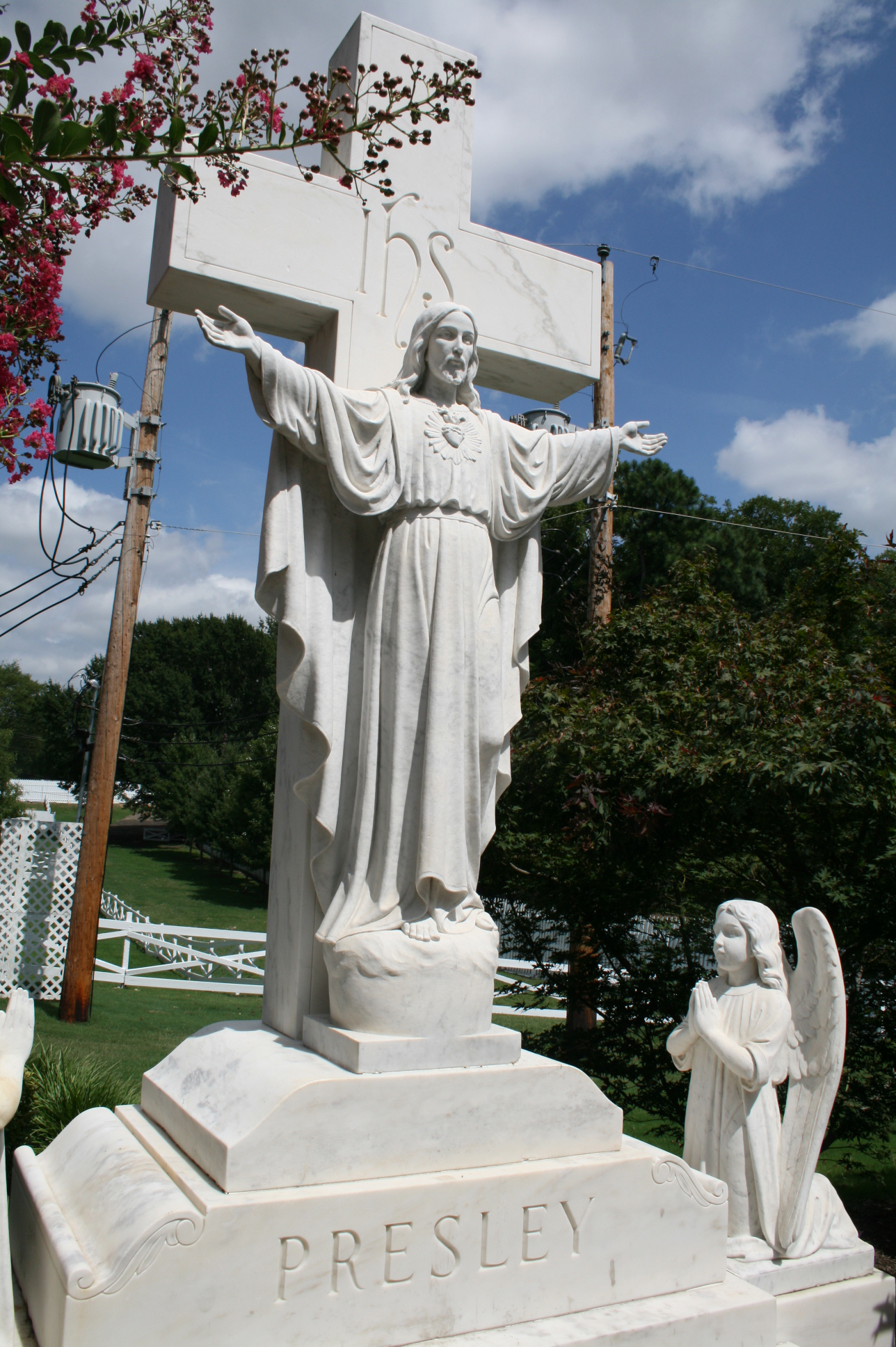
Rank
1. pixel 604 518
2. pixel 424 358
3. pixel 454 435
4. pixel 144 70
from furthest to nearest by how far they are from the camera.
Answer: pixel 604 518 → pixel 424 358 → pixel 454 435 → pixel 144 70

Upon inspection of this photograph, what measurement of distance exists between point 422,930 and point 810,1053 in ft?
6.19

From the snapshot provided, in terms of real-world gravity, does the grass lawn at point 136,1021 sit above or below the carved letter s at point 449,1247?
below

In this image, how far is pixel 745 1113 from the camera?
3758 mm

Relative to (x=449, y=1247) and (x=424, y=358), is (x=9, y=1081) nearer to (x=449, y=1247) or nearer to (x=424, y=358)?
(x=449, y=1247)

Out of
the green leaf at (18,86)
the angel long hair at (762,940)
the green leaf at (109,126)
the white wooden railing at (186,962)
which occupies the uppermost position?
the green leaf at (18,86)

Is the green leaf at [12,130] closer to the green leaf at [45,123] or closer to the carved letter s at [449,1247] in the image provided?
the green leaf at [45,123]

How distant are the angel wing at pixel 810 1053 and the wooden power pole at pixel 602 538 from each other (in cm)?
398

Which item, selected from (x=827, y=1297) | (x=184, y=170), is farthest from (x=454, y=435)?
(x=827, y=1297)

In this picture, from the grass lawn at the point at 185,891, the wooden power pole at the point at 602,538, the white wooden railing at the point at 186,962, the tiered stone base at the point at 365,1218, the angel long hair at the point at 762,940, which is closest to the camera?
the tiered stone base at the point at 365,1218

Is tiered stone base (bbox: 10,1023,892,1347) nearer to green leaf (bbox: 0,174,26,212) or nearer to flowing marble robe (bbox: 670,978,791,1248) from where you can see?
flowing marble robe (bbox: 670,978,791,1248)

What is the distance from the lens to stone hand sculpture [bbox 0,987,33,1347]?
99.8 inches

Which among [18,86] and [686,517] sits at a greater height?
[686,517]

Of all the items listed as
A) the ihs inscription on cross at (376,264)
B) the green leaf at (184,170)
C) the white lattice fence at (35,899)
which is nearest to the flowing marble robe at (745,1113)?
the ihs inscription on cross at (376,264)

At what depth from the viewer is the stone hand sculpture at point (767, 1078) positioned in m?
3.67
